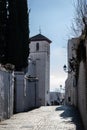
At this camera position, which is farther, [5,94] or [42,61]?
[42,61]

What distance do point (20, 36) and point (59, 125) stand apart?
65.8 ft

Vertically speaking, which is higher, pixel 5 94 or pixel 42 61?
pixel 42 61

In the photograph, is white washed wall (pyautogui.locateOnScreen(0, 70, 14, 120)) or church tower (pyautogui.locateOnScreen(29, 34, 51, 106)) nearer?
white washed wall (pyautogui.locateOnScreen(0, 70, 14, 120))

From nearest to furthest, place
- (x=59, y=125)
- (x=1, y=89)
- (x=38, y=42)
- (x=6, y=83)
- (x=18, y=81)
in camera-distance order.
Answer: (x=59, y=125), (x=1, y=89), (x=6, y=83), (x=18, y=81), (x=38, y=42)

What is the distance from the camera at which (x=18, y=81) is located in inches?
1187

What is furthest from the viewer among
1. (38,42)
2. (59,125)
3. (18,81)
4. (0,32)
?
(38,42)

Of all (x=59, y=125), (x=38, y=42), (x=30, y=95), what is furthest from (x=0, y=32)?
(x=38, y=42)

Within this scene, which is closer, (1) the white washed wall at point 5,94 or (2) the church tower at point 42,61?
(1) the white washed wall at point 5,94

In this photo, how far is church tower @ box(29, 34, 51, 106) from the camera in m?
64.6

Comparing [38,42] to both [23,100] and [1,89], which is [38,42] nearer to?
[23,100]

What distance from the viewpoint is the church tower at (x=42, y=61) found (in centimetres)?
6462

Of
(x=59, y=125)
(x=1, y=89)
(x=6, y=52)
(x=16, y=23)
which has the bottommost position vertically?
(x=59, y=125)

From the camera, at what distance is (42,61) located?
65625 mm

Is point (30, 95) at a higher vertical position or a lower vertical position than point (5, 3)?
lower
